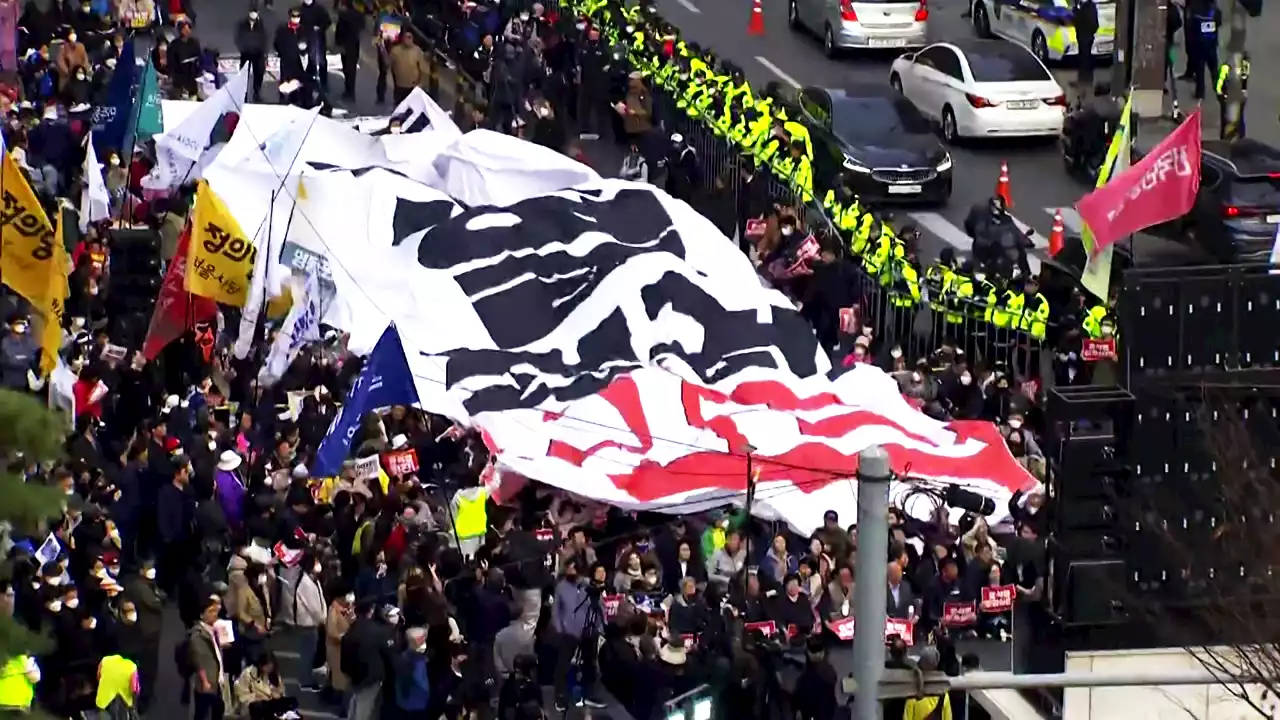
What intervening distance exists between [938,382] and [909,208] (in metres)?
7.76

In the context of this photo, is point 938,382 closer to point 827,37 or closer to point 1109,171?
point 1109,171

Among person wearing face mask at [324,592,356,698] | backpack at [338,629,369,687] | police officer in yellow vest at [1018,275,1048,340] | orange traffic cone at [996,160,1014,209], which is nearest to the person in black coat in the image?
orange traffic cone at [996,160,1014,209]

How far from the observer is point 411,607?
56.7 feet

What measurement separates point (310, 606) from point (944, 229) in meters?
12.8

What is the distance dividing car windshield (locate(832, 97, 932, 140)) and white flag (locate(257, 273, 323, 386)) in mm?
9311

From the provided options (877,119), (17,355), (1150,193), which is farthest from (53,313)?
(877,119)

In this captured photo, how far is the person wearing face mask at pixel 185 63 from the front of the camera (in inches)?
1226

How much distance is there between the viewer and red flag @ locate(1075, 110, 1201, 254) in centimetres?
2031

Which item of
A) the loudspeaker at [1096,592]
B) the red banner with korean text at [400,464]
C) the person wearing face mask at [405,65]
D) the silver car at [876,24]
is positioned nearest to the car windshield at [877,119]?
the silver car at [876,24]

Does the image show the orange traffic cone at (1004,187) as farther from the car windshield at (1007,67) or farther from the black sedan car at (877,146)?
the car windshield at (1007,67)

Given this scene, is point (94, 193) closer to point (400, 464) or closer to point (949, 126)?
point (400, 464)

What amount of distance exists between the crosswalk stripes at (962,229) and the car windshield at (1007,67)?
2.69m

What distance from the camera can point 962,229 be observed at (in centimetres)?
2861

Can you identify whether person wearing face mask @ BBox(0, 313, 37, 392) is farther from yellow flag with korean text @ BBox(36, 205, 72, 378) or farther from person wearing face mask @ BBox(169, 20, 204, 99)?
person wearing face mask @ BBox(169, 20, 204, 99)
